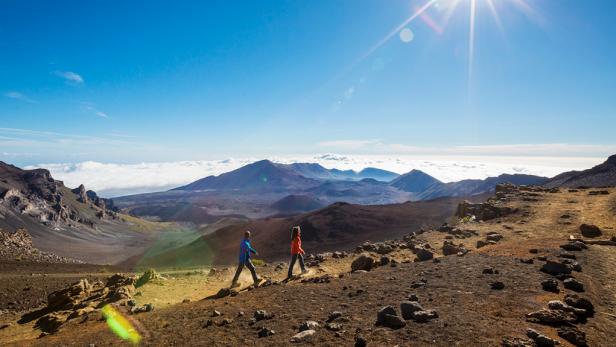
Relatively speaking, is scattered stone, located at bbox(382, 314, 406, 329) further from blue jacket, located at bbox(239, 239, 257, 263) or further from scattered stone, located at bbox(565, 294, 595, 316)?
blue jacket, located at bbox(239, 239, 257, 263)

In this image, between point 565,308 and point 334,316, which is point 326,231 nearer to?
point 334,316

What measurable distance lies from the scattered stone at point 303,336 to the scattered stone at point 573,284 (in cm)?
793

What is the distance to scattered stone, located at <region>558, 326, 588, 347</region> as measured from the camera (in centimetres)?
696

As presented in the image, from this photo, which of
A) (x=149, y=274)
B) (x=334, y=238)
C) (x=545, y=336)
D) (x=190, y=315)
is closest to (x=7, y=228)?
(x=334, y=238)

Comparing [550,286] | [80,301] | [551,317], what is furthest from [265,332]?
[80,301]

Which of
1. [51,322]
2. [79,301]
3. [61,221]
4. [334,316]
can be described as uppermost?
[334,316]

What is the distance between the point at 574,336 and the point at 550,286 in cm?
359

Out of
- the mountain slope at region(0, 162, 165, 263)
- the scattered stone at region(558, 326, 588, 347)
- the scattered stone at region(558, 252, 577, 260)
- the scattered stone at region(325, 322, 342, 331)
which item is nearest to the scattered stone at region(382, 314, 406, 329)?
the scattered stone at region(325, 322, 342, 331)

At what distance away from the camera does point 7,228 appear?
11506 centimetres

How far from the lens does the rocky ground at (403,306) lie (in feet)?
25.3

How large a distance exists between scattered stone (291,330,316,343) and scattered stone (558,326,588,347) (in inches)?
208

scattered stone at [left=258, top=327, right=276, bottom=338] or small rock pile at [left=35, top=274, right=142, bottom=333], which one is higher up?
scattered stone at [left=258, top=327, right=276, bottom=338]

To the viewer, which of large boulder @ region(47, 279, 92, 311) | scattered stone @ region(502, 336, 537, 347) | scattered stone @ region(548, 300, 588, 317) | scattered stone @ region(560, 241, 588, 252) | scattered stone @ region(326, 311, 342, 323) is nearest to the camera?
scattered stone @ region(502, 336, 537, 347)

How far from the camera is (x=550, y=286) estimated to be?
1019cm
